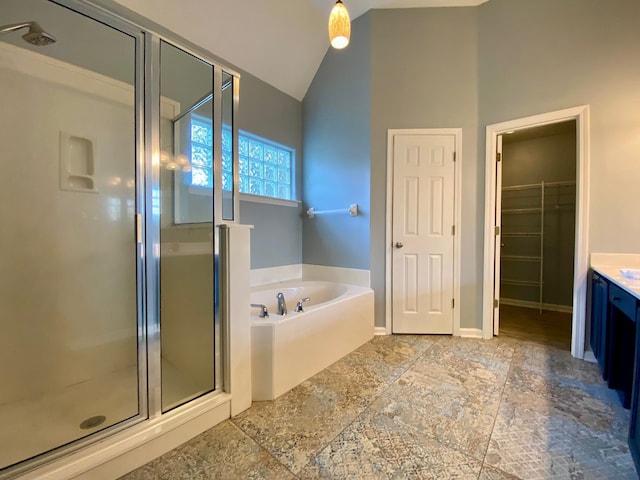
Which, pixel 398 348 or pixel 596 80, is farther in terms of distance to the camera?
pixel 398 348

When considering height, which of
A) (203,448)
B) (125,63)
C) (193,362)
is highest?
(125,63)

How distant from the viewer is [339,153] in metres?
3.20

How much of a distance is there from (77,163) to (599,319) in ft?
12.5

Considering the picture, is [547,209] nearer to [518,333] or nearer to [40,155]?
[518,333]

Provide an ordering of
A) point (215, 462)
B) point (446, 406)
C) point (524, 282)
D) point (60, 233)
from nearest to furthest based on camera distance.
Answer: point (215, 462), point (446, 406), point (60, 233), point (524, 282)

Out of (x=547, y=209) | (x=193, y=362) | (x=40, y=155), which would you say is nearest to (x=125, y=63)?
(x=40, y=155)

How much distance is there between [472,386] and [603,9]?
3056mm

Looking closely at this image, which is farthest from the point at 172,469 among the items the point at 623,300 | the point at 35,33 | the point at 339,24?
the point at 623,300

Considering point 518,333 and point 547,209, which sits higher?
point 547,209

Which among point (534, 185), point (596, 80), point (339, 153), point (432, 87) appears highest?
point (432, 87)

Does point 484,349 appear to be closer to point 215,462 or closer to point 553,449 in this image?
point 553,449

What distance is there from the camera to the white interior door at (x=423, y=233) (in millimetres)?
2838

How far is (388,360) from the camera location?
233 cm

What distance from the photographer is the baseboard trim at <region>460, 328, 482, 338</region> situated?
9.25ft
